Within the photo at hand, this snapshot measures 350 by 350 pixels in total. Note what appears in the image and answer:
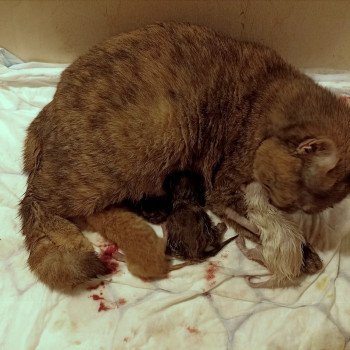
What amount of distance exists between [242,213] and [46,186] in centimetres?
78

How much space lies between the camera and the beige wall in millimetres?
2045

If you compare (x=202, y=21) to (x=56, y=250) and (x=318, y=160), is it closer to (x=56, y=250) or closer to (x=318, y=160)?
(x=318, y=160)

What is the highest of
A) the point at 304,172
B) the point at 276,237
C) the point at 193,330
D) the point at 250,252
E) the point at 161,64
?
the point at 161,64

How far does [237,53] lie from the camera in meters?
1.82

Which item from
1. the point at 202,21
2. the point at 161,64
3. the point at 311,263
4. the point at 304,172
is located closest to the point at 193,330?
the point at 311,263

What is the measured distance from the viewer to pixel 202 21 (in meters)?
2.09

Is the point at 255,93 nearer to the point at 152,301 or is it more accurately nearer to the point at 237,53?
the point at 237,53

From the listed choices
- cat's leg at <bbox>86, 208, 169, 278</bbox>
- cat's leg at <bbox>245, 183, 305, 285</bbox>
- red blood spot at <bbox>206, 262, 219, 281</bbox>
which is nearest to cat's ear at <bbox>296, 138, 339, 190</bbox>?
cat's leg at <bbox>245, 183, 305, 285</bbox>

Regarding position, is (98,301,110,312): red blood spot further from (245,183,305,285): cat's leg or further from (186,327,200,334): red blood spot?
(245,183,305,285): cat's leg

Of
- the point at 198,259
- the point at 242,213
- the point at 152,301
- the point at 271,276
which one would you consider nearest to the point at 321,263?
the point at 271,276

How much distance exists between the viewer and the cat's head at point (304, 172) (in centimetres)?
149

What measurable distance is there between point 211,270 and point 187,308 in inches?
7.4

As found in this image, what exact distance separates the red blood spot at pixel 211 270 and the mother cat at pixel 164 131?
221 mm

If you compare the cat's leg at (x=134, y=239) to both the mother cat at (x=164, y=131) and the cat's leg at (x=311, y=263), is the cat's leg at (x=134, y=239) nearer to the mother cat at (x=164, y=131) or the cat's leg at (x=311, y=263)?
the mother cat at (x=164, y=131)
